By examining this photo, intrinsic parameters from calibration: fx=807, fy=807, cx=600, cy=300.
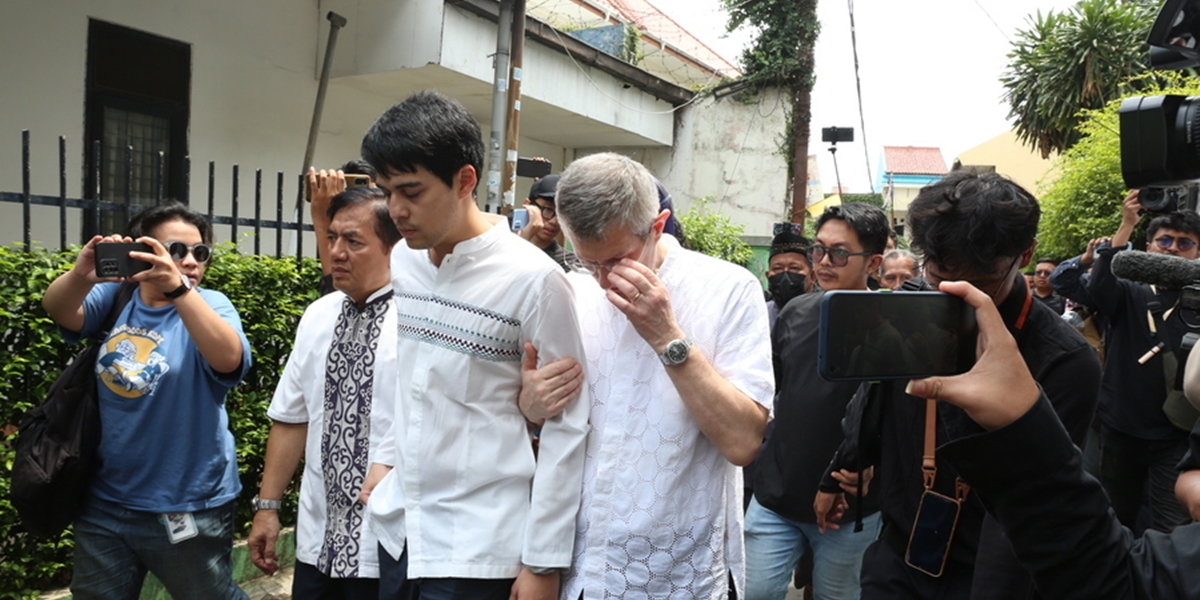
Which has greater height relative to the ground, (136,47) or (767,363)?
(136,47)

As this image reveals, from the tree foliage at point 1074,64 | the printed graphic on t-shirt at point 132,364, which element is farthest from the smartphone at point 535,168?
the tree foliage at point 1074,64

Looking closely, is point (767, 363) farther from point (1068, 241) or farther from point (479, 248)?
point (1068, 241)

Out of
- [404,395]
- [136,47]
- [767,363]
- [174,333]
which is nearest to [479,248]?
[404,395]

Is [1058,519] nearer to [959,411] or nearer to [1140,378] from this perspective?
[959,411]

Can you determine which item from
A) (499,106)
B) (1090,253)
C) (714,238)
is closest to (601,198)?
(1090,253)

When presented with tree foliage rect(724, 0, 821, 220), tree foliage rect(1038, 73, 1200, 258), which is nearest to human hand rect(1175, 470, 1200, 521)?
tree foliage rect(1038, 73, 1200, 258)

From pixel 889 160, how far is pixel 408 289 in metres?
63.6

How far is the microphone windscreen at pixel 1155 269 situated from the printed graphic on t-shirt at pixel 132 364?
2921mm

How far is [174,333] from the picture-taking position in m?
2.97

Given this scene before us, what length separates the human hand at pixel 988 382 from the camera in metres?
1.16

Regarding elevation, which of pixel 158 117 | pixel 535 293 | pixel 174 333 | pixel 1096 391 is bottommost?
pixel 174 333

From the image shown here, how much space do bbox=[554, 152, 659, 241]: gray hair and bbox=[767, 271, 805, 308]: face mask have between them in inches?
121

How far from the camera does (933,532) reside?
2.07m

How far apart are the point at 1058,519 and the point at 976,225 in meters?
0.78
